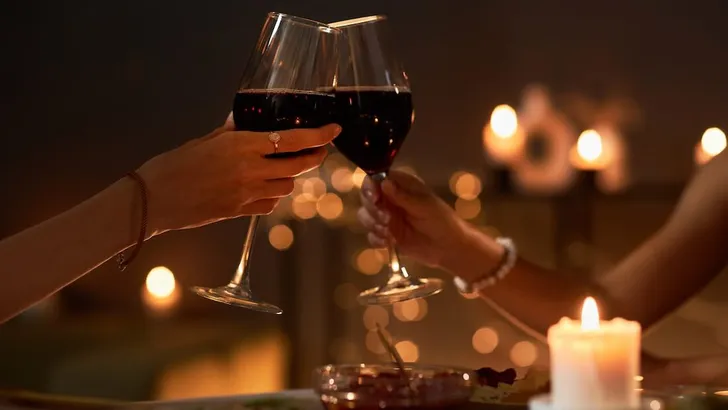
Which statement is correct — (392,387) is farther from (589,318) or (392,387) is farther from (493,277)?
(493,277)

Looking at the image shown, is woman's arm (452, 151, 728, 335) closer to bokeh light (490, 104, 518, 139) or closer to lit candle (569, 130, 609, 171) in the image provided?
lit candle (569, 130, 609, 171)

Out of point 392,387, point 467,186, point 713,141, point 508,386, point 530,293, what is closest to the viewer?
point 392,387

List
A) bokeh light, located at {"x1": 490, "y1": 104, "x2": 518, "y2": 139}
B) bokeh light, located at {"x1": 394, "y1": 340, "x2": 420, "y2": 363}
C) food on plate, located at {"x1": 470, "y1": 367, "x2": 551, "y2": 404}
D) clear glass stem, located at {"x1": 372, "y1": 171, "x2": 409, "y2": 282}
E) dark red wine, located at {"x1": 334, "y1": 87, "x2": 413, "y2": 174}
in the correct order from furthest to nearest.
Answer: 1. bokeh light, located at {"x1": 394, "y1": 340, "x2": 420, "y2": 363}
2. bokeh light, located at {"x1": 490, "y1": 104, "x2": 518, "y2": 139}
3. clear glass stem, located at {"x1": 372, "y1": 171, "x2": 409, "y2": 282}
4. dark red wine, located at {"x1": 334, "y1": 87, "x2": 413, "y2": 174}
5. food on plate, located at {"x1": 470, "y1": 367, "x2": 551, "y2": 404}

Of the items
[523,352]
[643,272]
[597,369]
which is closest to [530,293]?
[643,272]

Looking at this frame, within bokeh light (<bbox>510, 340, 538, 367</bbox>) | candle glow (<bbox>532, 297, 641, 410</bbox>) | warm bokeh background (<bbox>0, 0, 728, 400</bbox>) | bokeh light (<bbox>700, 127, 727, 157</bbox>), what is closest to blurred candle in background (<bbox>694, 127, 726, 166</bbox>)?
bokeh light (<bbox>700, 127, 727, 157</bbox>)

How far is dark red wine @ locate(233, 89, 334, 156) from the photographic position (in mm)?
1098

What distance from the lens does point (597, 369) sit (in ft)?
2.03

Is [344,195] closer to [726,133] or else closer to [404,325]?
[404,325]

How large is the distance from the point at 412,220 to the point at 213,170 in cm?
44

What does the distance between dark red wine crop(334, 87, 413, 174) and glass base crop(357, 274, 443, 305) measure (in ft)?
0.59

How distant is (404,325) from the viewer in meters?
3.59

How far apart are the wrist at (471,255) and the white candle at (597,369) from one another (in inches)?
33.1

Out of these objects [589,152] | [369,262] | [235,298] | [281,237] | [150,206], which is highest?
[589,152]

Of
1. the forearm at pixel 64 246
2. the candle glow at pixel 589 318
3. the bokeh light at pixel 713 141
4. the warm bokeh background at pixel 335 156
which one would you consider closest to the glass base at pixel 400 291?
the forearm at pixel 64 246
